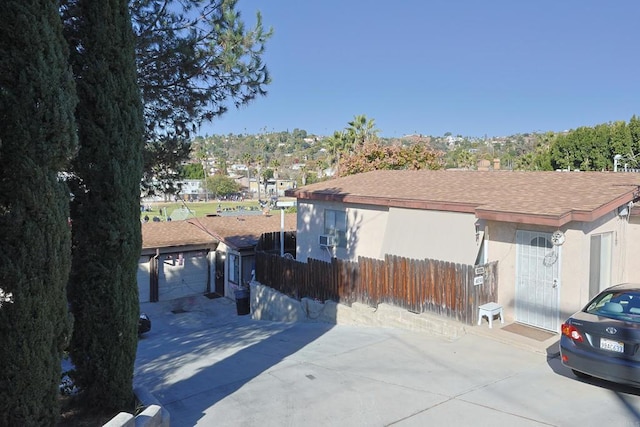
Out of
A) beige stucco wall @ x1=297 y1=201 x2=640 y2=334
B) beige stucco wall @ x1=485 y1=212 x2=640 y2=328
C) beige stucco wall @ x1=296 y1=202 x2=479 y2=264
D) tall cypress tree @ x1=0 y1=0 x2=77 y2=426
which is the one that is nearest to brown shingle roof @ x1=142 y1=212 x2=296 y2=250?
beige stucco wall @ x1=296 y1=202 x2=479 y2=264

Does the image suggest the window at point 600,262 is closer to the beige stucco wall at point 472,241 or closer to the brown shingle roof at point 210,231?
the beige stucco wall at point 472,241

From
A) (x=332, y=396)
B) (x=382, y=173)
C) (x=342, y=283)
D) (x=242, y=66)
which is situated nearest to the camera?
(x=332, y=396)

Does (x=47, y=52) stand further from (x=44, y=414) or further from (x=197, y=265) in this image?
(x=197, y=265)

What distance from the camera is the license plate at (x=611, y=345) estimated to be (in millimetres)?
6598

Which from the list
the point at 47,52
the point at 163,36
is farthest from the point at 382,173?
the point at 47,52

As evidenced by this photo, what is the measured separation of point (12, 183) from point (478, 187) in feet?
38.6

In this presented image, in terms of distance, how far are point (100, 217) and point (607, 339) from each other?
21.3 ft

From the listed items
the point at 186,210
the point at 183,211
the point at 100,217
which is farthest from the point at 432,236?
the point at 183,211

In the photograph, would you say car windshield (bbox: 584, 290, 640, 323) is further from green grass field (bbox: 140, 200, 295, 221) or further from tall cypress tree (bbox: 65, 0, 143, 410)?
green grass field (bbox: 140, 200, 295, 221)

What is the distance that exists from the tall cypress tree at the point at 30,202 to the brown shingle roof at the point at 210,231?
17534 mm

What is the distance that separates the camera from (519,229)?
10570mm

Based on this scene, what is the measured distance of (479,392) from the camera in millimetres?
7223

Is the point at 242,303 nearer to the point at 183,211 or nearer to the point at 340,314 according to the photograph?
the point at 340,314

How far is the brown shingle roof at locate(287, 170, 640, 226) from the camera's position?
9.79 metres
